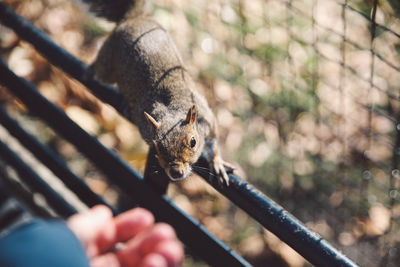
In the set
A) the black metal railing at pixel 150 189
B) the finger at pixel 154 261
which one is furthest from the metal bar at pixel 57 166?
the finger at pixel 154 261

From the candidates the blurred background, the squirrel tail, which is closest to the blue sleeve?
the blurred background

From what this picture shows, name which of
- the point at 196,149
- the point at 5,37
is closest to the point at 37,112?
the point at 196,149

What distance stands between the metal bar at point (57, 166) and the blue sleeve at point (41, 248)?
0.53 m

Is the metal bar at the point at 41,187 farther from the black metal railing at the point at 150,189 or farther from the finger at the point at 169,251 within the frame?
the finger at the point at 169,251

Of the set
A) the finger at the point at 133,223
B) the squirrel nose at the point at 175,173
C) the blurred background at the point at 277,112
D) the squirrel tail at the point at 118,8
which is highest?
the squirrel tail at the point at 118,8

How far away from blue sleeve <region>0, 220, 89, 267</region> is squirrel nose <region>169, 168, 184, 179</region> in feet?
1.58

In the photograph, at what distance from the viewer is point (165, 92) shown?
178 cm

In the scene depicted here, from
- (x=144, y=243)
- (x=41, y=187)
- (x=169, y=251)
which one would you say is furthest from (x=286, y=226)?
(x=41, y=187)

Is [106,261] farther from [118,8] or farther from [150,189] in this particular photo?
[118,8]

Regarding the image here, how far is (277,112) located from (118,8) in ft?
3.37

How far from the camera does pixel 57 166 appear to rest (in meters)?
1.59

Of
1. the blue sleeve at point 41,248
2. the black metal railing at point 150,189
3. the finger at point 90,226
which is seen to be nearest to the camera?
the blue sleeve at point 41,248

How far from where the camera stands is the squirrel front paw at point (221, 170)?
1.14 m

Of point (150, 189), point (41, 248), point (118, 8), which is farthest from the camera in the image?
point (118, 8)
